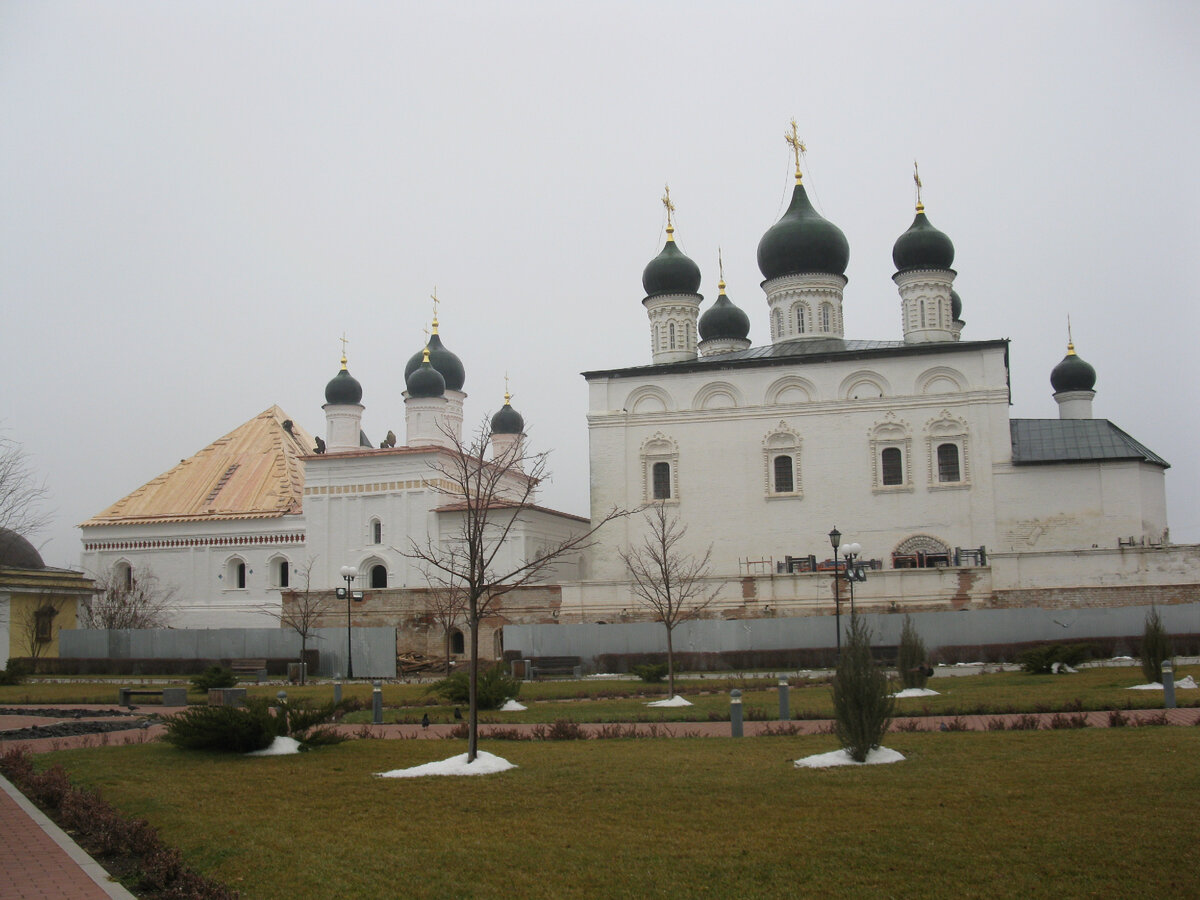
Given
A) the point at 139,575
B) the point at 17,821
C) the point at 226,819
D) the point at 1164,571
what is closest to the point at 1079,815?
the point at 226,819

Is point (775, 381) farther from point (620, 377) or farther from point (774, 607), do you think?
point (774, 607)

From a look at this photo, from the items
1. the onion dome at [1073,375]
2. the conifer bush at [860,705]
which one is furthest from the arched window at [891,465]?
the conifer bush at [860,705]

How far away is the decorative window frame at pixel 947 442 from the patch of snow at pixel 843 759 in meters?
25.0

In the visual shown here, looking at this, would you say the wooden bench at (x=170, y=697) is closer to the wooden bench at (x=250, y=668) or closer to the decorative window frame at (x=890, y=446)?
the wooden bench at (x=250, y=668)

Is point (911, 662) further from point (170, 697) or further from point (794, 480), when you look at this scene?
point (794, 480)

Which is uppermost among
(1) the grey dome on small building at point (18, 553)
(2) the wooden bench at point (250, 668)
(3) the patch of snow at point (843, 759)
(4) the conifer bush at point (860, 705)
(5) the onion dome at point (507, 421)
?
(5) the onion dome at point (507, 421)

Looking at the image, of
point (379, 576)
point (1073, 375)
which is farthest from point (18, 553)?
point (1073, 375)

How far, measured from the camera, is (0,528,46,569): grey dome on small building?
32.2m

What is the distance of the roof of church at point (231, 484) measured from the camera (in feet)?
145

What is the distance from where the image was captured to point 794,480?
35812mm

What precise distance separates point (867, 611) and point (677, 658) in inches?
260

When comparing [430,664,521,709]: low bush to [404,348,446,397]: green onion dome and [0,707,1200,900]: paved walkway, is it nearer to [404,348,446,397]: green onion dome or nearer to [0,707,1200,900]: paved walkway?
[0,707,1200,900]: paved walkway

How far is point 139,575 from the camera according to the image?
43875 millimetres

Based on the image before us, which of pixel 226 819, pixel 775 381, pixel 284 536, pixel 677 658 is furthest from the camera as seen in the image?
pixel 284 536
